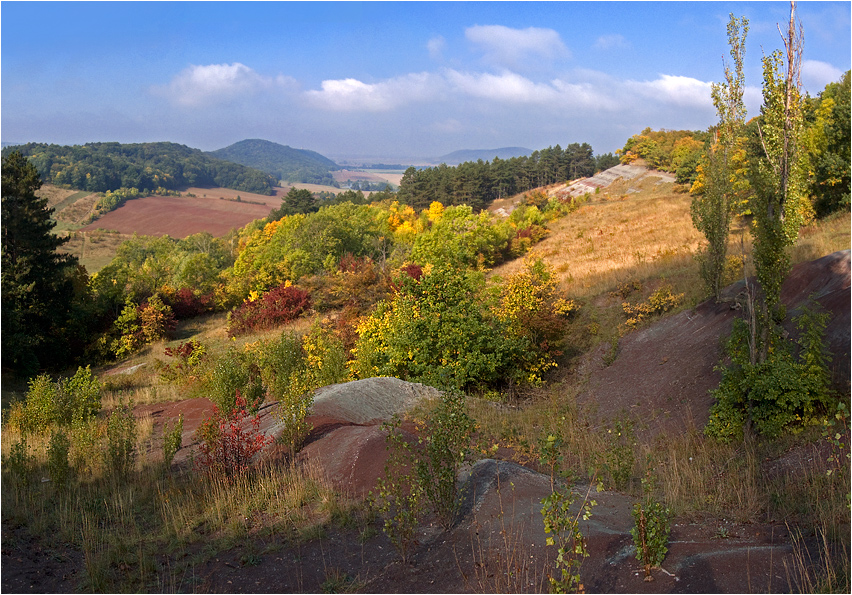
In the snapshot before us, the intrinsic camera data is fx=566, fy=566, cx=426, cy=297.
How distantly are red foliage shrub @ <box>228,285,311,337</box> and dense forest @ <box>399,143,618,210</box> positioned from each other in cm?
4546

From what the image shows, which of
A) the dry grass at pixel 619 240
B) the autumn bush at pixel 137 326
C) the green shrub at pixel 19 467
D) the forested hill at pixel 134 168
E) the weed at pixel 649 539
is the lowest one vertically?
the autumn bush at pixel 137 326

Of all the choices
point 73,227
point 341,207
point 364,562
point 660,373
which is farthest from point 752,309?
point 73,227

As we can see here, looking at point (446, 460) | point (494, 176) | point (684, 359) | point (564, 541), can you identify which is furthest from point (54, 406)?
point (494, 176)

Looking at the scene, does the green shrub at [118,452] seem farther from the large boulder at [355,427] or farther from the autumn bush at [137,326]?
the autumn bush at [137,326]

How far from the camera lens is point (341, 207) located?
58.1 meters

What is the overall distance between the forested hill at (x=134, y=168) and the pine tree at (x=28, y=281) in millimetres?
73727

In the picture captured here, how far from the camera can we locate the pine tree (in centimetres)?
2508

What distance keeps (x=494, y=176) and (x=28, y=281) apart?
63.2 meters

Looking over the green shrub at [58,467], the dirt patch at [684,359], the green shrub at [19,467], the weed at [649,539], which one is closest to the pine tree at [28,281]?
the green shrub at [19,467]

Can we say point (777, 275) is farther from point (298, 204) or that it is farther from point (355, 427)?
point (298, 204)

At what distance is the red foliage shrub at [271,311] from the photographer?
27938mm

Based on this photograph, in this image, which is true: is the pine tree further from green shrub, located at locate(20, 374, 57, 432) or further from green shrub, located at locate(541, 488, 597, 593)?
green shrub, located at locate(541, 488, 597, 593)

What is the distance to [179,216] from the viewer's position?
94.2 m

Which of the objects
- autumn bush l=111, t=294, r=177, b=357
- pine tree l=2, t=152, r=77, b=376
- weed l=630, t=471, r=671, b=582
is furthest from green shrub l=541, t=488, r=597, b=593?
autumn bush l=111, t=294, r=177, b=357
